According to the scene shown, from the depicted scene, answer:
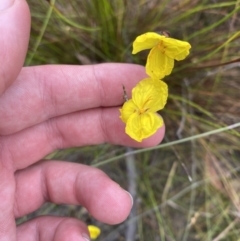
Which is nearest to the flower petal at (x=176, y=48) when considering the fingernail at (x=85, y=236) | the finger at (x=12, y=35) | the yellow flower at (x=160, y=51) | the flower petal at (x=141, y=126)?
the yellow flower at (x=160, y=51)

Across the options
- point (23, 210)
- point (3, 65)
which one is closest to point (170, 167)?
point (23, 210)

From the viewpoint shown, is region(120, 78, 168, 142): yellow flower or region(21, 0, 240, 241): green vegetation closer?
region(120, 78, 168, 142): yellow flower

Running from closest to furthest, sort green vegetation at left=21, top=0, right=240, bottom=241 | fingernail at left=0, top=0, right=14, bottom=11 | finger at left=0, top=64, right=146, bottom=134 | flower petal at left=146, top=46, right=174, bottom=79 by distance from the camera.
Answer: fingernail at left=0, top=0, right=14, bottom=11 → flower petal at left=146, top=46, right=174, bottom=79 → finger at left=0, top=64, right=146, bottom=134 → green vegetation at left=21, top=0, right=240, bottom=241

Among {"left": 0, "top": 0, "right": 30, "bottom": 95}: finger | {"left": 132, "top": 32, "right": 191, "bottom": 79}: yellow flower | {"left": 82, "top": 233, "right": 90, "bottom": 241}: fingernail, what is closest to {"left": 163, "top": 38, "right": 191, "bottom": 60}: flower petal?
{"left": 132, "top": 32, "right": 191, "bottom": 79}: yellow flower

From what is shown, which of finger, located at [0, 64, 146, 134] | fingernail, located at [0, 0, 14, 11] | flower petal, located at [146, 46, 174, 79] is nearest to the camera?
fingernail, located at [0, 0, 14, 11]

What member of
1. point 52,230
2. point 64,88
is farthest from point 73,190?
point 64,88

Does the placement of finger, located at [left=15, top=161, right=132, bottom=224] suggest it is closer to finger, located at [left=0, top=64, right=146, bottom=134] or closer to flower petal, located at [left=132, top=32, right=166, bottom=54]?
finger, located at [left=0, top=64, right=146, bottom=134]

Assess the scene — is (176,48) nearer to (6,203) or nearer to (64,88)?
(64,88)

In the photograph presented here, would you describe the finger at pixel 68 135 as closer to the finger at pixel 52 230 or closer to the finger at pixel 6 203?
the finger at pixel 6 203
